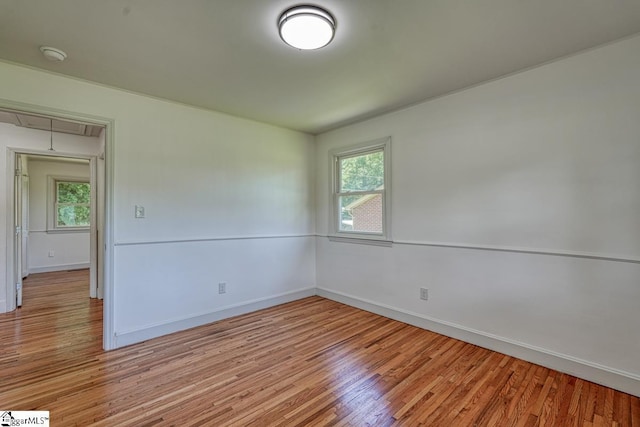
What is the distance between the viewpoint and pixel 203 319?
10.6 ft

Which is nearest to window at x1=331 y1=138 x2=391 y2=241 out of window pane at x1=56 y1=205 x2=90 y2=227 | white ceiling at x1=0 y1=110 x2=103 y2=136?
white ceiling at x1=0 y1=110 x2=103 y2=136

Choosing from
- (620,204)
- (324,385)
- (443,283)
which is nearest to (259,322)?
(324,385)

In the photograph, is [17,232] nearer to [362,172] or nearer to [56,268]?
[56,268]

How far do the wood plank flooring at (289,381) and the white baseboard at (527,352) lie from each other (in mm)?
64

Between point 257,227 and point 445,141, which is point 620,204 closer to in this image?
point 445,141

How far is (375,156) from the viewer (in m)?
3.66

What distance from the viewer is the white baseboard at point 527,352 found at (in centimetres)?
200

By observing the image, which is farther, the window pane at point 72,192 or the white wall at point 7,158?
the window pane at point 72,192

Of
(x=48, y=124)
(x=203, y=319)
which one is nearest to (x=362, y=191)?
(x=203, y=319)

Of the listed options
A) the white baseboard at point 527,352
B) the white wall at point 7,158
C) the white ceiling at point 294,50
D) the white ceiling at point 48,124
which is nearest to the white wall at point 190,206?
the white wall at point 7,158

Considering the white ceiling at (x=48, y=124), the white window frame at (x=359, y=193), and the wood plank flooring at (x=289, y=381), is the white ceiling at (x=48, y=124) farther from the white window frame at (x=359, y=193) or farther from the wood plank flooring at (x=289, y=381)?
the white window frame at (x=359, y=193)

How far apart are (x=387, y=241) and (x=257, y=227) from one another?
1649 millimetres

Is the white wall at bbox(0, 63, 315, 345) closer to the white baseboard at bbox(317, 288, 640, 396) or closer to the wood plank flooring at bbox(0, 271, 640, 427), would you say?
the wood plank flooring at bbox(0, 271, 640, 427)

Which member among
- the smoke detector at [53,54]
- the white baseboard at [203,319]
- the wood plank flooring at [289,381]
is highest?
the smoke detector at [53,54]
